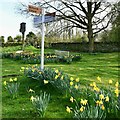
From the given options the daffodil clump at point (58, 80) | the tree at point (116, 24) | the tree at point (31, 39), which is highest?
the tree at point (116, 24)

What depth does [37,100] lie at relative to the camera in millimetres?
2678

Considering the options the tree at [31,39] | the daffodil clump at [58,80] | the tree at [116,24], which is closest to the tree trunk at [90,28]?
the tree at [116,24]

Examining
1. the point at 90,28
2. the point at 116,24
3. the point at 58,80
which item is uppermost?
the point at 116,24

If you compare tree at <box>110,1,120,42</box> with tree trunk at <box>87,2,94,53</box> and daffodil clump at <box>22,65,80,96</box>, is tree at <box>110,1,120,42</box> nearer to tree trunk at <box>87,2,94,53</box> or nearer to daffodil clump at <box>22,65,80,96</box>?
tree trunk at <box>87,2,94,53</box>

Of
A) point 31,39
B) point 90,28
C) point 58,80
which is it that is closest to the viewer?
point 58,80

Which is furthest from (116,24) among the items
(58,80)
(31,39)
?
(58,80)

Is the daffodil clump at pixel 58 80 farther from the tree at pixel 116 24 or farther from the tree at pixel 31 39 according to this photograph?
the tree at pixel 31 39

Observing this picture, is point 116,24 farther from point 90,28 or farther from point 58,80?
point 58,80

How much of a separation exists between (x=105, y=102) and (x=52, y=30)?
14679 millimetres

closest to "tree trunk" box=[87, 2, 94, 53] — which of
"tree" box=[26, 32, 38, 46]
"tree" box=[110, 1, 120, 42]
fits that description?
"tree" box=[110, 1, 120, 42]

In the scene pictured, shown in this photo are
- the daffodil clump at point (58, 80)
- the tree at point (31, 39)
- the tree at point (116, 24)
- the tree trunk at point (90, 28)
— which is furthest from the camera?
the tree at point (31, 39)

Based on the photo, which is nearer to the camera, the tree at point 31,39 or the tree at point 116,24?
the tree at point 116,24

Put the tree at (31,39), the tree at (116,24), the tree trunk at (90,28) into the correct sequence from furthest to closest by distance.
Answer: the tree at (31,39) → the tree trunk at (90,28) → the tree at (116,24)

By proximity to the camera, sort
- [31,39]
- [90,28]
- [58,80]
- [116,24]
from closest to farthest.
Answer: [58,80]
[116,24]
[90,28]
[31,39]
